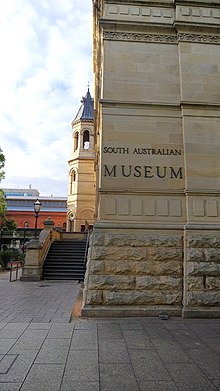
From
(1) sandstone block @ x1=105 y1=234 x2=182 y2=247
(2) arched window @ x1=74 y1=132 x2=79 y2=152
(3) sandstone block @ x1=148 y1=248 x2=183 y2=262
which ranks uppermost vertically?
(2) arched window @ x1=74 y1=132 x2=79 y2=152

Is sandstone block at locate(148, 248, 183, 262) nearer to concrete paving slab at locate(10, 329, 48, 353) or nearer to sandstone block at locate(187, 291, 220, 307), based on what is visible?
sandstone block at locate(187, 291, 220, 307)

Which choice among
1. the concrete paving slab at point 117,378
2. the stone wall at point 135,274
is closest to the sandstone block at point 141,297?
the stone wall at point 135,274

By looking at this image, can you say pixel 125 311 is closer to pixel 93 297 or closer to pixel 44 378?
pixel 93 297

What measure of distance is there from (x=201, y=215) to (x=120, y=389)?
490 centimetres

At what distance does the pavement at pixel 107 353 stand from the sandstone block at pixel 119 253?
1.38 meters

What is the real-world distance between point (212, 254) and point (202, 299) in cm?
110

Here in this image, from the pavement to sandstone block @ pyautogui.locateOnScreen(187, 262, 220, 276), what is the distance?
1035 mm

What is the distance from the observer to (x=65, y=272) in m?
15.5

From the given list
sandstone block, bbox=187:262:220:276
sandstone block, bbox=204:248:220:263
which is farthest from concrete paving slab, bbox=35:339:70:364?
sandstone block, bbox=204:248:220:263

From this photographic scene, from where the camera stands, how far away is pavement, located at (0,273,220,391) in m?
3.44

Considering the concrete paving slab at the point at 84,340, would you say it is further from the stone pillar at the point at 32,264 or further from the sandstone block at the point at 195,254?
the stone pillar at the point at 32,264

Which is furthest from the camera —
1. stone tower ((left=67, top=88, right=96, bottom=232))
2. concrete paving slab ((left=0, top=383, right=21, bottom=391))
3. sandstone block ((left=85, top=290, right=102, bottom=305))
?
stone tower ((left=67, top=88, right=96, bottom=232))

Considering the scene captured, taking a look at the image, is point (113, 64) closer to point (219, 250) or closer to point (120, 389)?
point (219, 250)

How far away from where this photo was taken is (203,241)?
7020mm
